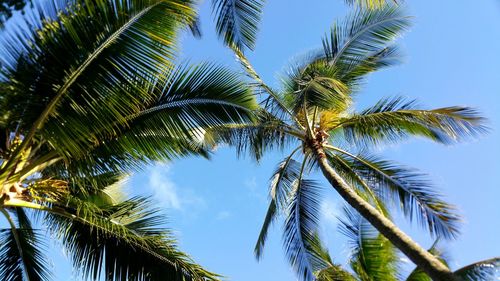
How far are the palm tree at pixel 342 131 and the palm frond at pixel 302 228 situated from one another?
2cm

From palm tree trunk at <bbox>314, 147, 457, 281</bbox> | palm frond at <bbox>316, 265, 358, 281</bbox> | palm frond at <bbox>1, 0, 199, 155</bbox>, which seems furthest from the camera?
palm frond at <bbox>316, 265, 358, 281</bbox>

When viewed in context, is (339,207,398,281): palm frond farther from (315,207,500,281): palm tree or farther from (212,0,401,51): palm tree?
(212,0,401,51): palm tree

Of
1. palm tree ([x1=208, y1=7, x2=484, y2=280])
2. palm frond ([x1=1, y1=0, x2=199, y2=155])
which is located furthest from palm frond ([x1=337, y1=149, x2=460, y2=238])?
palm frond ([x1=1, y1=0, x2=199, y2=155])

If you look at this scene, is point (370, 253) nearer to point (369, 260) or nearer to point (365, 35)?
point (369, 260)

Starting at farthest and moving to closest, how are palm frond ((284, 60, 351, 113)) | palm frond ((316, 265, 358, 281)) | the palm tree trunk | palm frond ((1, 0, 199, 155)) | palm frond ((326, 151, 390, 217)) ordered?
palm frond ((326, 151, 390, 217)), palm frond ((316, 265, 358, 281)), palm frond ((284, 60, 351, 113)), the palm tree trunk, palm frond ((1, 0, 199, 155))

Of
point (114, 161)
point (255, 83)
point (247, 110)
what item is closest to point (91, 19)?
point (114, 161)

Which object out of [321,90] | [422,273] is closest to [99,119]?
[321,90]

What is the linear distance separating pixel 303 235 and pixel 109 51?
6.23 metres

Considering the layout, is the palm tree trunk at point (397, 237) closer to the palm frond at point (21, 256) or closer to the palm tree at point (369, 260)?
the palm tree at point (369, 260)

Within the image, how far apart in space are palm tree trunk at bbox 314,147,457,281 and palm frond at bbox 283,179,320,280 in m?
1.33

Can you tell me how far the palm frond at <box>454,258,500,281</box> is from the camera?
657 cm

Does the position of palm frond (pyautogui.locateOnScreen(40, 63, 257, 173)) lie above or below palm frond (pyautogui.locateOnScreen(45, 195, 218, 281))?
above

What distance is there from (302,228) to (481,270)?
4.36m

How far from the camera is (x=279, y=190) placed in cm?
1116
